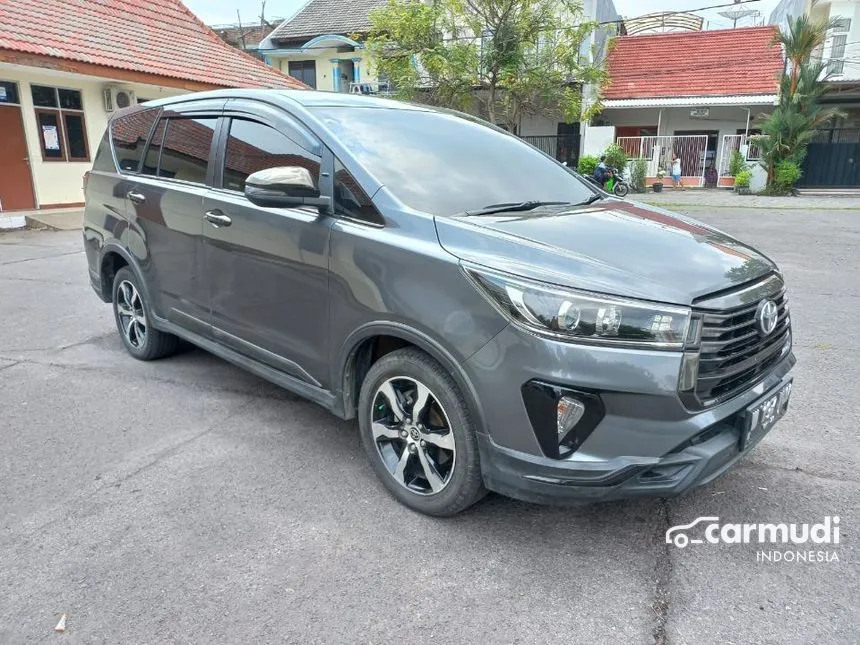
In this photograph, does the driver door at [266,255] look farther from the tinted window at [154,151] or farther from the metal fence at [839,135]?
the metal fence at [839,135]

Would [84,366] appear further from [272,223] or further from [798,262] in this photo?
[798,262]

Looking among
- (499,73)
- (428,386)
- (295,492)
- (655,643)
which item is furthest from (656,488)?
(499,73)

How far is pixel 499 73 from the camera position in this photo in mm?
18703

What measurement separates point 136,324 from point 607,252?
149 inches

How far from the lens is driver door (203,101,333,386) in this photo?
3107 mm

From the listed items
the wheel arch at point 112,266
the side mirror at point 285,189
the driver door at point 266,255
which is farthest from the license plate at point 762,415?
the wheel arch at point 112,266

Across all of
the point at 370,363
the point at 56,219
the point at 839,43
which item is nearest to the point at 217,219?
the point at 370,363

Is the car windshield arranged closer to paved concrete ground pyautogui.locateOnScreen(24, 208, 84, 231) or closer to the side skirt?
the side skirt

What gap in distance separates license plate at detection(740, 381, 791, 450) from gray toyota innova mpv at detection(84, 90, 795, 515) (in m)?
0.01

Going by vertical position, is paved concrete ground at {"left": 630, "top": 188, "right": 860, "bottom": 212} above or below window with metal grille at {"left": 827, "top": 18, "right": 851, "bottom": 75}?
below

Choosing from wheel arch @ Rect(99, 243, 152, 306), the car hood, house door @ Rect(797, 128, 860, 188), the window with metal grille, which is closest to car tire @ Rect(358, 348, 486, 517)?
the car hood

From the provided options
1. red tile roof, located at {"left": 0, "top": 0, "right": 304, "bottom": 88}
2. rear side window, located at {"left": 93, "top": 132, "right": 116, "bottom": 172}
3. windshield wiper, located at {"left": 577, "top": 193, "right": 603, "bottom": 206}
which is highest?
red tile roof, located at {"left": 0, "top": 0, "right": 304, "bottom": 88}

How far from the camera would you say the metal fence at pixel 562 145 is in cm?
2600

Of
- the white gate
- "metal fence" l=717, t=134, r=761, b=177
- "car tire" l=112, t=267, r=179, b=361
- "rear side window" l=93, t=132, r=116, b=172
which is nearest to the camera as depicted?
"car tire" l=112, t=267, r=179, b=361
